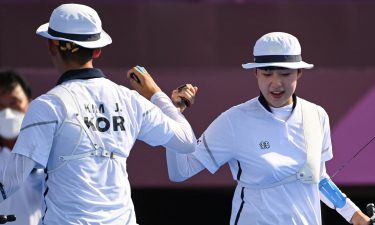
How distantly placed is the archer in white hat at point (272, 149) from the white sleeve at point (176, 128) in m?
0.18

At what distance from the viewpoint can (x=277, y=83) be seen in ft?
16.8

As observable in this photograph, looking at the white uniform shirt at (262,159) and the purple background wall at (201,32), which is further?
the purple background wall at (201,32)

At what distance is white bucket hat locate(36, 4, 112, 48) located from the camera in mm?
4480

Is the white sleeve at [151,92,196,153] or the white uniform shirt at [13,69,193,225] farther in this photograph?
the white sleeve at [151,92,196,153]

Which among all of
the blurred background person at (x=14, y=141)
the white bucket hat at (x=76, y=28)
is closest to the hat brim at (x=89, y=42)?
the white bucket hat at (x=76, y=28)

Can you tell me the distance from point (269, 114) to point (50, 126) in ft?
4.29

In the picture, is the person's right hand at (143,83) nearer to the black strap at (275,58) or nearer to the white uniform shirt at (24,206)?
the black strap at (275,58)

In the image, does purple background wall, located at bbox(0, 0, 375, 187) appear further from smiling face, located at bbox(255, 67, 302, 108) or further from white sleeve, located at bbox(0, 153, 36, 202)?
white sleeve, located at bbox(0, 153, 36, 202)

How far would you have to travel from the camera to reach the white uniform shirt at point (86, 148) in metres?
4.29

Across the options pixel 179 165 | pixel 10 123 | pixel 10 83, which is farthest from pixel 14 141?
pixel 179 165

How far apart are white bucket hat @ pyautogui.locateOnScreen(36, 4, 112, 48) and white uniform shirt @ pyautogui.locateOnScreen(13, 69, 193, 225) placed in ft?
0.46

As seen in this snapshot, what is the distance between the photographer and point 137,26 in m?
8.09

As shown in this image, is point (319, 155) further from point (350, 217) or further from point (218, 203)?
point (218, 203)

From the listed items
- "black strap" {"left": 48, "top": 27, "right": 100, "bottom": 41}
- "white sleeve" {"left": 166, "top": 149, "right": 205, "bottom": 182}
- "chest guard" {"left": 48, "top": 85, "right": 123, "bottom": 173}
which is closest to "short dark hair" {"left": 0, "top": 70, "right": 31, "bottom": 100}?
"white sleeve" {"left": 166, "top": 149, "right": 205, "bottom": 182}
